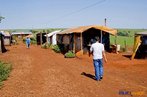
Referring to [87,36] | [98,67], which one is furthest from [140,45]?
[98,67]

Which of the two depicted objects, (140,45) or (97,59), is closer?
(97,59)

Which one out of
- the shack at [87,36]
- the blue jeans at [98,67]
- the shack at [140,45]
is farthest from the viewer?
the shack at [87,36]

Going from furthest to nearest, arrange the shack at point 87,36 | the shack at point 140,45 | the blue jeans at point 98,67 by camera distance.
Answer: the shack at point 87,36 < the shack at point 140,45 < the blue jeans at point 98,67

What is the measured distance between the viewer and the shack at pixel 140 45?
22.3 m

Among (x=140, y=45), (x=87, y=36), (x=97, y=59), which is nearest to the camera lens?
(x=97, y=59)

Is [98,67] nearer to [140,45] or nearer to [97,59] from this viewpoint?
[97,59]

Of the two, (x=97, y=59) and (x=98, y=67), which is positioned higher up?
(x=97, y=59)

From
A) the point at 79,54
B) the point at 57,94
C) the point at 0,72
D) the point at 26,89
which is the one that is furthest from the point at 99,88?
Answer: the point at 79,54

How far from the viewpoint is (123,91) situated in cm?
944

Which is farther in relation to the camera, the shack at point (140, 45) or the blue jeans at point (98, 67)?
the shack at point (140, 45)

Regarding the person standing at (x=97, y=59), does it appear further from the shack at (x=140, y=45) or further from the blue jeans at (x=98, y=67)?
the shack at (x=140, y=45)

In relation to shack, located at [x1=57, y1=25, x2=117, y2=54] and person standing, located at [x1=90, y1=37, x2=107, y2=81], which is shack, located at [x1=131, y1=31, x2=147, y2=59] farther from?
person standing, located at [x1=90, y1=37, x2=107, y2=81]

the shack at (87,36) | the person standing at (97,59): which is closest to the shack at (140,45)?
the shack at (87,36)

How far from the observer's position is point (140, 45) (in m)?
23.1
